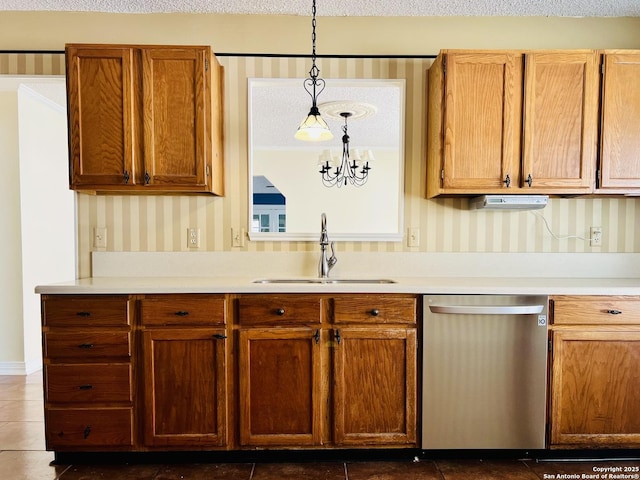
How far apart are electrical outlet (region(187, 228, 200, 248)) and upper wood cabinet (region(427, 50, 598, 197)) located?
160 centimetres

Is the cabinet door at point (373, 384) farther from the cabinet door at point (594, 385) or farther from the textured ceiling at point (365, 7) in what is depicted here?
the textured ceiling at point (365, 7)

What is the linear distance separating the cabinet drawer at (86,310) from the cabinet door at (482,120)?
189cm

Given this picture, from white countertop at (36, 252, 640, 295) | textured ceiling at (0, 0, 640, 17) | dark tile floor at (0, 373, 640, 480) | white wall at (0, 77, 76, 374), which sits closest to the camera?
dark tile floor at (0, 373, 640, 480)

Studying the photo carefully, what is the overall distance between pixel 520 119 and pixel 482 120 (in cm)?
22

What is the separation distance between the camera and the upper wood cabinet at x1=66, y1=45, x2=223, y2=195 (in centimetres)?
209

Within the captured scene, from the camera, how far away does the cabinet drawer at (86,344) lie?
1.91m

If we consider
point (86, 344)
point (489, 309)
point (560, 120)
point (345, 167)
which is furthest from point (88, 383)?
point (560, 120)

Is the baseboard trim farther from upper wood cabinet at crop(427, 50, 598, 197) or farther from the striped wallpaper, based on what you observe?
upper wood cabinet at crop(427, 50, 598, 197)

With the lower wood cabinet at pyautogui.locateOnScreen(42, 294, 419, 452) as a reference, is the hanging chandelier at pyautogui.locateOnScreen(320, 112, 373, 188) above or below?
above

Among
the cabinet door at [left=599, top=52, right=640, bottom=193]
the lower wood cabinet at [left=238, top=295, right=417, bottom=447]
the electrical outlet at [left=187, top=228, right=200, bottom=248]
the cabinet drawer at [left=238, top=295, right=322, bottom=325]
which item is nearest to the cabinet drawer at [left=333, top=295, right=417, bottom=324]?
the lower wood cabinet at [left=238, top=295, right=417, bottom=447]

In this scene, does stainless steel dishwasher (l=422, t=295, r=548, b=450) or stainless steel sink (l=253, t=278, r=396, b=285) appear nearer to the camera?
stainless steel dishwasher (l=422, t=295, r=548, b=450)

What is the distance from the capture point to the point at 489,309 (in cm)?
191

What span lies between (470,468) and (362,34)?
259 cm

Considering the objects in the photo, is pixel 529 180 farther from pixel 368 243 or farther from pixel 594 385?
pixel 594 385
